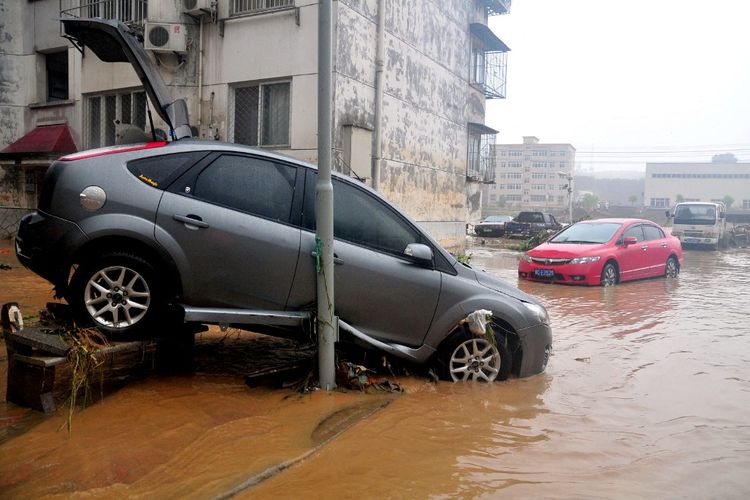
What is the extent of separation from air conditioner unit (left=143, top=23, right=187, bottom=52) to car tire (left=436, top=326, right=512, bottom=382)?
10982 millimetres

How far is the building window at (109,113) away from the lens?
14797mm

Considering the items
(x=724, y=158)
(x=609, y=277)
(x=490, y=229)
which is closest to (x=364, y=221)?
(x=609, y=277)

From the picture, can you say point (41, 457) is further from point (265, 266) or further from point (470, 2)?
point (470, 2)

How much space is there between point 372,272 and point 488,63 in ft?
70.6

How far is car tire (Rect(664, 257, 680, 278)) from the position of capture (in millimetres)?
14523

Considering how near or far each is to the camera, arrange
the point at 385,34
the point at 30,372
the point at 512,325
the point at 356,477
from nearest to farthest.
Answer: the point at 356,477
the point at 30,372
the point at 512,325
the point at 385,34

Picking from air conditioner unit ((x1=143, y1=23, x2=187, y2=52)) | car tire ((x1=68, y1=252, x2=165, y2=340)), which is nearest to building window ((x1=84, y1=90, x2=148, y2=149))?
air conditioner unit ((x1=143, y1=23, x2=187, y2=52))

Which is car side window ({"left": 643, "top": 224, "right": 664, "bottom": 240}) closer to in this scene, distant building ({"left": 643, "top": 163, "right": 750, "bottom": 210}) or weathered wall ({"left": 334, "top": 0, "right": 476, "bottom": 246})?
weathered wall ({"left": 334, "top": 0, "right": 476, "bottom": 246})

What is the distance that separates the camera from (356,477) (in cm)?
340

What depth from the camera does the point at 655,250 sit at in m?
13.9

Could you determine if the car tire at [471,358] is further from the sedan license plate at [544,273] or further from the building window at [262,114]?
the building window at [262,114]

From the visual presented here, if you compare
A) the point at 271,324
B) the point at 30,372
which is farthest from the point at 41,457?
the point at 271,324

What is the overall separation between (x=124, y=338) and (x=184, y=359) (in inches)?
32.9

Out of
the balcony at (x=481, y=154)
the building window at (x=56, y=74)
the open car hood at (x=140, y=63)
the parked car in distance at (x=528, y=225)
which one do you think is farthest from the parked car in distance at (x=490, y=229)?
the open car hood at (x=140, y=63)
